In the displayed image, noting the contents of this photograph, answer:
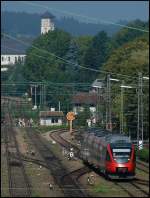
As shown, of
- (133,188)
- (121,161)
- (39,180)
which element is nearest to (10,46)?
(39,180)

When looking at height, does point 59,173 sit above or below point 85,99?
below

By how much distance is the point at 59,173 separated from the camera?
29125mm

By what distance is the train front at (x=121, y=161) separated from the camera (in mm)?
26547

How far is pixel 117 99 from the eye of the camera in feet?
157

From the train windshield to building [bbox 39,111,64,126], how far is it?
24.2m

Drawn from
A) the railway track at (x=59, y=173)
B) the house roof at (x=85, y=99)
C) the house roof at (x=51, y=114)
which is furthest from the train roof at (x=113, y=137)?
the house roof at (x=85, y=99)

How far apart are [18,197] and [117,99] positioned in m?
27.8

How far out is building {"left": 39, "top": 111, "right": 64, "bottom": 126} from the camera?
5153cm

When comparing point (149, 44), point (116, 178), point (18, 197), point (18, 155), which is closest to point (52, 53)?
point (149, 44)

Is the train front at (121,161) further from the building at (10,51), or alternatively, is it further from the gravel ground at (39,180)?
the building at (10,51)

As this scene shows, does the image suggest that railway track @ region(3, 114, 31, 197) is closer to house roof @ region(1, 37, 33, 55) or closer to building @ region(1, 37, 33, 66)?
building @ region(1, 37, 33, 66)

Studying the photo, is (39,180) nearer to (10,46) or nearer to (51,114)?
(10,46)

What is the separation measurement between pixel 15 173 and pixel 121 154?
15.1 ft

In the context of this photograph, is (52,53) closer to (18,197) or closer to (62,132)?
(62,132)
